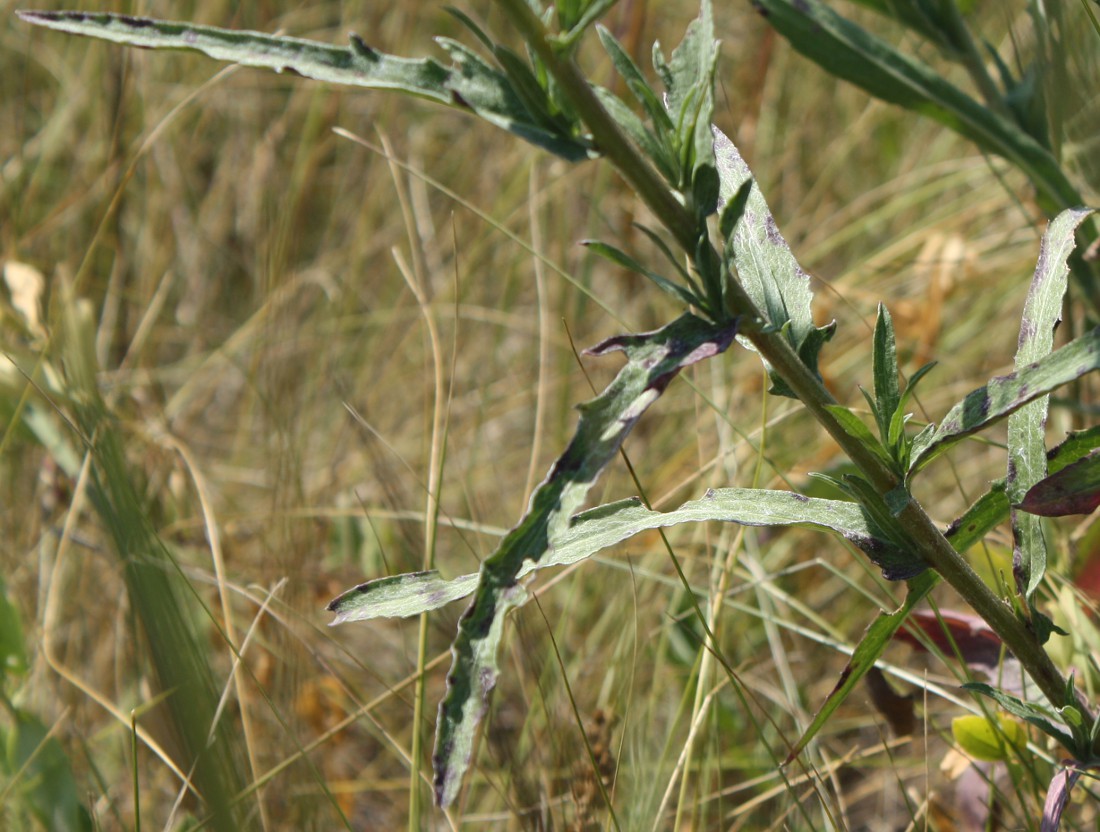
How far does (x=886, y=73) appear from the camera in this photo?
739 millimetres

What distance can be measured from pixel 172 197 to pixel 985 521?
1.87 meters

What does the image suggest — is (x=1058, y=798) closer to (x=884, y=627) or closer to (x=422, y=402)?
(x=884, y=627)

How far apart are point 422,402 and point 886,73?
46.1 inches

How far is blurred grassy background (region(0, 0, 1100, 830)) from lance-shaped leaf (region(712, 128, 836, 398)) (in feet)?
0.86

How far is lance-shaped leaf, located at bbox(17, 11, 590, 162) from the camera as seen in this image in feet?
1.82

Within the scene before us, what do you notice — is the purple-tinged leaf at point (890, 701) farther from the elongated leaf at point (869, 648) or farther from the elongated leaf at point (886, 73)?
the elongated leaf at point (886, 73)

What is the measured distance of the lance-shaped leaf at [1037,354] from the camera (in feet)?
2.10

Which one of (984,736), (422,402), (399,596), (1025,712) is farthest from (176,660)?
(422,402)

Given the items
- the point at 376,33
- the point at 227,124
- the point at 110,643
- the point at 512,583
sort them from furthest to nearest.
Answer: the point at 227,124 < the point at 376,33 < the point at 110,643 < the point at 512,583

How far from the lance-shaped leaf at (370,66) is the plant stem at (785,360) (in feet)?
0.09

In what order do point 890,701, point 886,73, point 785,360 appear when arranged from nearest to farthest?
1. point 785,360
2. point 886,73
3. point 890,701

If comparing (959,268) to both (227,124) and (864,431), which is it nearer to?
(864,431)

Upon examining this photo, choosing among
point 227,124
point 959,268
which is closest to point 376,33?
point 227,124

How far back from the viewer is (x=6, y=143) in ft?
7.26
